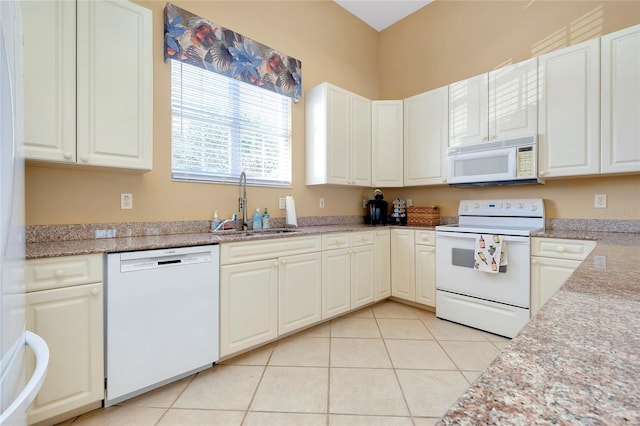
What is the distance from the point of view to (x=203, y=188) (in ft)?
8.14

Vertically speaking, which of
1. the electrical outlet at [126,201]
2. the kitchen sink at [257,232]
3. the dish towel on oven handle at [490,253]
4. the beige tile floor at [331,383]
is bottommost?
the beige tile floor at [331,383]

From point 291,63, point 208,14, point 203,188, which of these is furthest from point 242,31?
point 203,188

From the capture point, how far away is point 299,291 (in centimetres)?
249

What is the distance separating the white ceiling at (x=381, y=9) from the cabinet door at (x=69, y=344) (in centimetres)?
400

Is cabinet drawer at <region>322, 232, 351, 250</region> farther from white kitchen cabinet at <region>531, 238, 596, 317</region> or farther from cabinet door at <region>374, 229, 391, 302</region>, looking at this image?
white kitchen cabinet at <region>531, 238, 596, 317</region>

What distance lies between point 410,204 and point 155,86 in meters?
3.07

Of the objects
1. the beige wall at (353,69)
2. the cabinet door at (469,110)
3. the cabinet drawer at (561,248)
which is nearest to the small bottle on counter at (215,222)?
the beige wall at (353,69)

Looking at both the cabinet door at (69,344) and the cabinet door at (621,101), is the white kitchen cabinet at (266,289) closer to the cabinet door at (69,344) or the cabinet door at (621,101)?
the cabinet door at (69,344)

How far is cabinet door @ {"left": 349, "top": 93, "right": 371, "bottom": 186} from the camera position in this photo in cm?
333

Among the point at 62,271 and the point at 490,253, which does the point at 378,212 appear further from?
the point at 62,271

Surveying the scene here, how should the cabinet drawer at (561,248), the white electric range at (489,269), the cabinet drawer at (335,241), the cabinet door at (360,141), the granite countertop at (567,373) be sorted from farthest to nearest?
1. the cabinet door at (360,141)
2. the cabinet drawer at (335,241)
3. the white electric range at (489,269)
4. the cabinet drawer at (561,248)
5. the granite countertop at (567,373)

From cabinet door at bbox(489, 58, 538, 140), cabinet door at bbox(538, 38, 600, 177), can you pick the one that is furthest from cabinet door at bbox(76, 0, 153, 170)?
cabinet door at bbox(538, 38, 600, 177)

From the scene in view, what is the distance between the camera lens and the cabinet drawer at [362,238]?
2961 millimetres

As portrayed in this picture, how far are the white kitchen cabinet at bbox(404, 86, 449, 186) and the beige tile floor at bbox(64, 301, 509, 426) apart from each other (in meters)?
1.67
